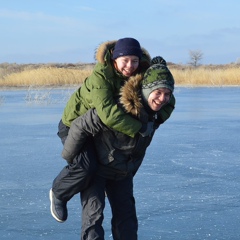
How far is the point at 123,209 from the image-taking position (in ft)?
10.2

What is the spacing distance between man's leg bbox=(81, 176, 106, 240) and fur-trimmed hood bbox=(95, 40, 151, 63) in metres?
0.63

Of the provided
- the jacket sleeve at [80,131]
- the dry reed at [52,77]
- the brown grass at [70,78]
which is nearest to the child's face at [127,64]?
the jacket sleeve at [80,131]

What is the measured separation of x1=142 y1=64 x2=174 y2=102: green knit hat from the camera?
2.80 m

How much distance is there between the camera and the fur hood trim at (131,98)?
2.79m

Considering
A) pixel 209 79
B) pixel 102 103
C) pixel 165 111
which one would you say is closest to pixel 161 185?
pixel 165 111

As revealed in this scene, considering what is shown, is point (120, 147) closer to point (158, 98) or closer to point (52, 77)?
point (158, 98)

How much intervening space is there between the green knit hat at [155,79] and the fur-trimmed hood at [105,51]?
0.14 meters

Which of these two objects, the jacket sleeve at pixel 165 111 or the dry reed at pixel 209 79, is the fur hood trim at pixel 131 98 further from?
the dry reed at pixel 209 79

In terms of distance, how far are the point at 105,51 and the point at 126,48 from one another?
13 cm

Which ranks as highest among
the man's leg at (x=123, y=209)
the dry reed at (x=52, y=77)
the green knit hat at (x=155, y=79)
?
the green knit hat at (x=155, y=79)

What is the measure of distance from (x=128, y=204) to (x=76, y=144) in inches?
19.4

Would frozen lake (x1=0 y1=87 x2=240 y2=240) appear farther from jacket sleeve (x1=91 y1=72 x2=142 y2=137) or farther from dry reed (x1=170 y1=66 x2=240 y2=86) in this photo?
dry reed (x1=170 y1=66 x2=240 y2=86)

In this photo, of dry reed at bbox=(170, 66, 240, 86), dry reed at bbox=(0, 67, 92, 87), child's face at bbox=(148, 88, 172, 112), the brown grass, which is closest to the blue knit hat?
child's face at bbox=(148, 88, 172, 112)

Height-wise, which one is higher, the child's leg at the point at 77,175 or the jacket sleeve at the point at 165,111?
the jacket sleeve at the point at 165,111
